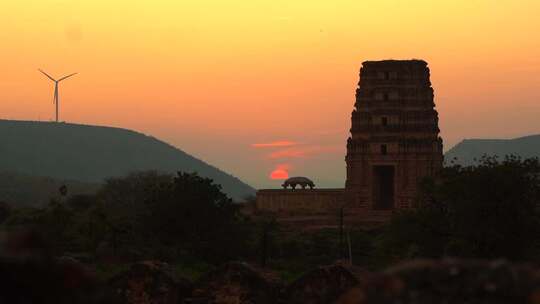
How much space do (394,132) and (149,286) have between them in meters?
62.4

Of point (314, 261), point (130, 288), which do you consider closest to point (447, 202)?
point (314, 261)

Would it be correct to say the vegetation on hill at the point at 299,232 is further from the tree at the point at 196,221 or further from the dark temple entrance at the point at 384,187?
the dark temple entrance at the point at 384,187

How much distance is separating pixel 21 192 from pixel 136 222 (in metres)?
136

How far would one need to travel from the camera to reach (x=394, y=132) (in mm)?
90125

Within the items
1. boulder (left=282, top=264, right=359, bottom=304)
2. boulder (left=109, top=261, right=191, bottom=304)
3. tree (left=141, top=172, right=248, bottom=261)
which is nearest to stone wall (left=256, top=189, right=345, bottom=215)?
tree (left=141, top=172, right=248, bottom=261)

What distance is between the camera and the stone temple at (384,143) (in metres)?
89.7

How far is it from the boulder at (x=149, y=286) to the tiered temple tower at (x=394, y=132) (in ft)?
200

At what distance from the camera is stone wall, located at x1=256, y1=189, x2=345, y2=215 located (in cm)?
8981

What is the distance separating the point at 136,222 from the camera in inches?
2466

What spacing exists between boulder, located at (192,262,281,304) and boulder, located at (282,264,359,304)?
0.45 m

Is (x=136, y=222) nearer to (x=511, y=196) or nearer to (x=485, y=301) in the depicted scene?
(x=511, y=196)

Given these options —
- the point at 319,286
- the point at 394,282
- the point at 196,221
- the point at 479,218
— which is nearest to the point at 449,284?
the point at 394,282

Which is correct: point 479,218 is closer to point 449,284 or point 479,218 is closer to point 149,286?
point 149,286

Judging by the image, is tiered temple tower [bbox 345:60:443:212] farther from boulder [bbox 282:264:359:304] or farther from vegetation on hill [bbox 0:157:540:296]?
boulder [bbox 282:264:359:304]
